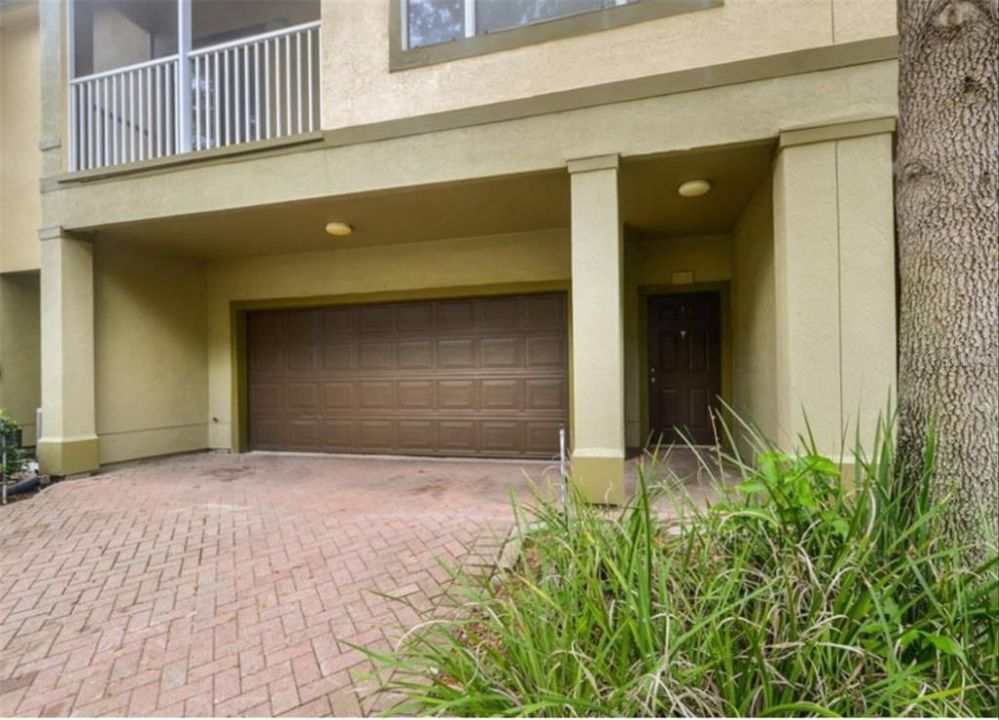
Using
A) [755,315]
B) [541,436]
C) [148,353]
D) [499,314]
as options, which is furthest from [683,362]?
[148,353]

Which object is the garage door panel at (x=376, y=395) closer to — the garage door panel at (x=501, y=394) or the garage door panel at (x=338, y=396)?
the garage door panel at (x=338, y=396)

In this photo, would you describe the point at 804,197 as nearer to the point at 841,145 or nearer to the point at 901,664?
the point at 841,145

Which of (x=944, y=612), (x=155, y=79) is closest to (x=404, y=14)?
(x=155, y=79)

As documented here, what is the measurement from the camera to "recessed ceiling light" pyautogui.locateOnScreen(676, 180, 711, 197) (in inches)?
183

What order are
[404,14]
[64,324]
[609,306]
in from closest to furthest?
[609,306] < [404,14] < [64,324]

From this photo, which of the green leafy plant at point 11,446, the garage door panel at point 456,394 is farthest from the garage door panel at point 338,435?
the green leafy plant at point 11,446

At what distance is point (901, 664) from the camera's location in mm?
1575

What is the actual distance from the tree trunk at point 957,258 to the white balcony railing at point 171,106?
5566 mm

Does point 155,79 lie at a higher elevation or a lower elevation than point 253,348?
higher

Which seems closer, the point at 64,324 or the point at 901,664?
the point at 901,664

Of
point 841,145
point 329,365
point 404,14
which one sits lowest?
point 329,365

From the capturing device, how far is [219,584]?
3.03 meters

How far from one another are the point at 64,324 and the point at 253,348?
227cm

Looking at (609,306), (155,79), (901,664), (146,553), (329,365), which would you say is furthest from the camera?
(329,365)
